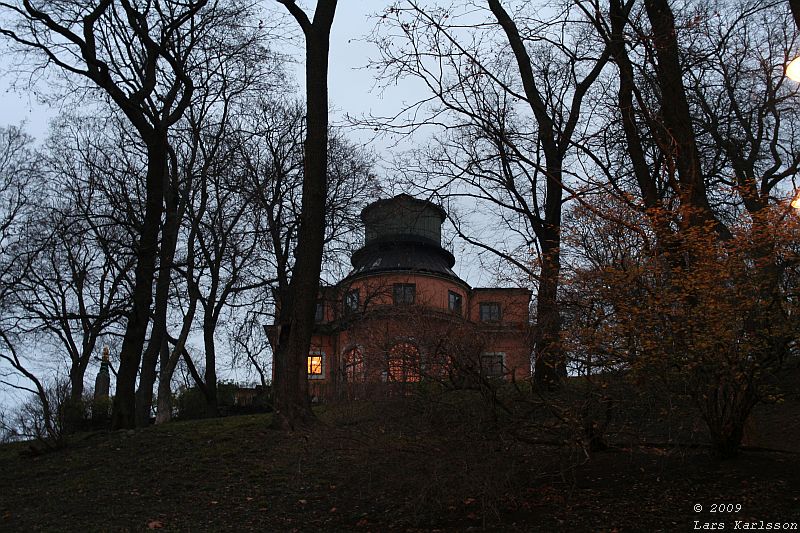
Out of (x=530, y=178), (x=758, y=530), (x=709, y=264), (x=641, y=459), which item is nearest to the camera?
(x=758, y=530)

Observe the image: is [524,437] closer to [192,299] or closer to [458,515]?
[458,515]

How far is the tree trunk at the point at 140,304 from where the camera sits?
13.7m

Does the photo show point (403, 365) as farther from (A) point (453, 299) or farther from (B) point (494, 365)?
(A) point (453, 299)

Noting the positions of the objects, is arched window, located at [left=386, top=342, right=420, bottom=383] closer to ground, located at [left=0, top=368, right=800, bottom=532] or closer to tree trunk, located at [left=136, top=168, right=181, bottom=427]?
ground, located at [left=0, top=368, right=800, bottom=532]

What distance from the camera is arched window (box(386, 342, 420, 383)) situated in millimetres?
8555

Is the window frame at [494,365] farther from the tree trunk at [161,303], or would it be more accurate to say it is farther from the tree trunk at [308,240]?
the tree trunk at [161,303]

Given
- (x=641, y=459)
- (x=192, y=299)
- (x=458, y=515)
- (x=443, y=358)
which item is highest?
(x=192, y=299)

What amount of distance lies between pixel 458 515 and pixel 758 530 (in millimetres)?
2927

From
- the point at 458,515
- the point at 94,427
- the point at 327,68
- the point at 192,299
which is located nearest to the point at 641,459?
the point at 458,515

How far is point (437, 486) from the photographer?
725 cm

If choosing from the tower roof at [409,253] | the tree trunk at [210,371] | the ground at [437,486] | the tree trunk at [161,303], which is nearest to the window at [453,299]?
the tower roof at [409,253]

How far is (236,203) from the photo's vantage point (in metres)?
21.4

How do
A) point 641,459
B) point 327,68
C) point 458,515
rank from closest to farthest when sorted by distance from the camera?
1. point 458,515
2. point 641,459
3. point 327,68

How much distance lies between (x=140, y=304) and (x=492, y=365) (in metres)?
8.21
